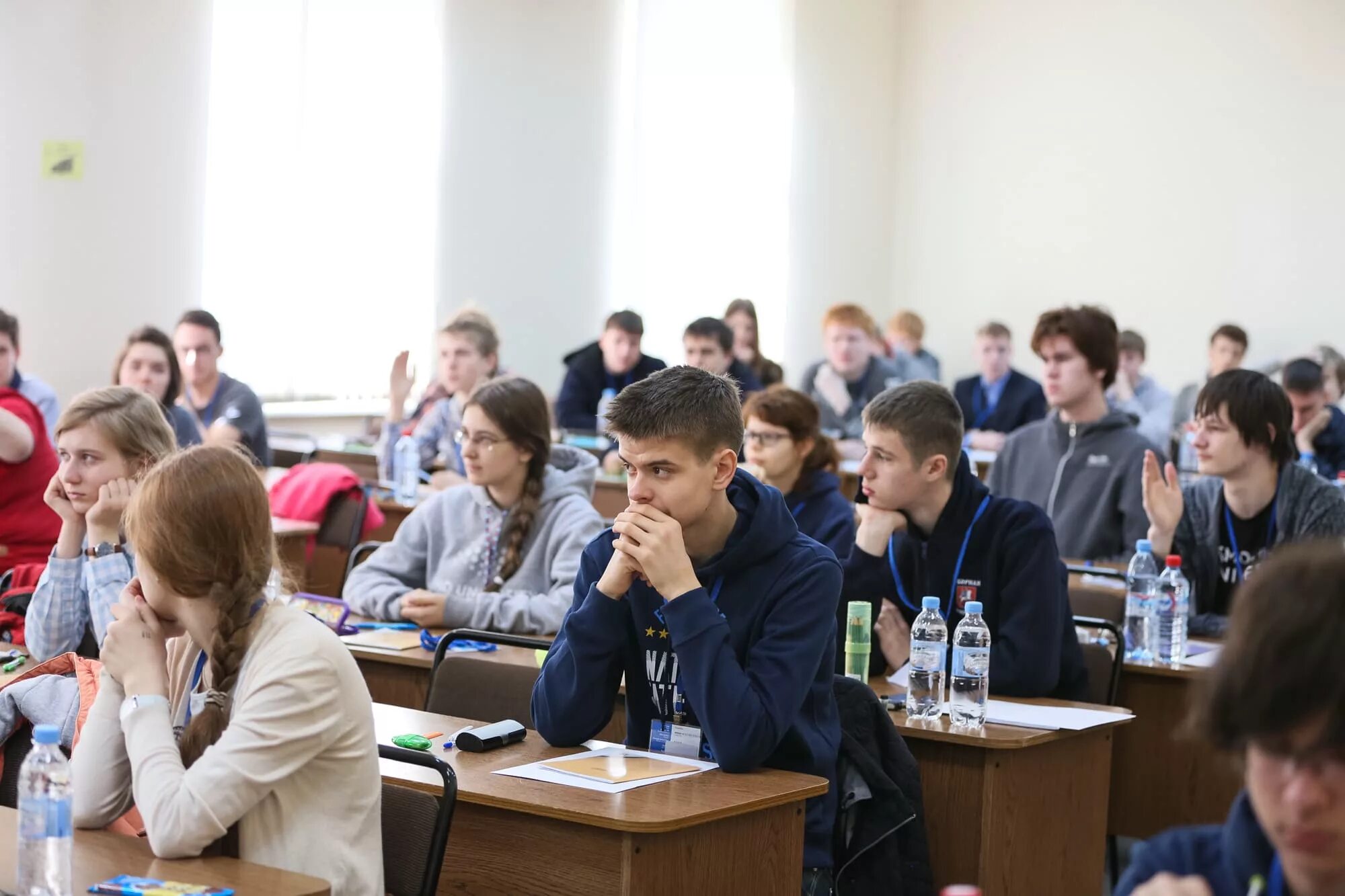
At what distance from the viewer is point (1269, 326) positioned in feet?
35.1

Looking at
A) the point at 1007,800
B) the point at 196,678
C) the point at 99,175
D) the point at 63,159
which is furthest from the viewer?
the point at 99,175

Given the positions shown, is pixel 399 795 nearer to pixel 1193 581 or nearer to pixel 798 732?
pixel 798 732

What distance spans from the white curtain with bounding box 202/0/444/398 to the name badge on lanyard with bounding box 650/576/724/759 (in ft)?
19.9

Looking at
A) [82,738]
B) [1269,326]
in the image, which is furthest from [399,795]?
[1269,326]

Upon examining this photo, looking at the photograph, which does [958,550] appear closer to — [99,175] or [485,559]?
[485,559]

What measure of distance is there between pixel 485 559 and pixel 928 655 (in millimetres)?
1418

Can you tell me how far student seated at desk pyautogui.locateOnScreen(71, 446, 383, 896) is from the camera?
2.00 m

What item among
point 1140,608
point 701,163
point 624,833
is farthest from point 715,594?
point 701,163

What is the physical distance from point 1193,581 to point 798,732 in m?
2.19

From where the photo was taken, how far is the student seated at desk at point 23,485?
4008 mm

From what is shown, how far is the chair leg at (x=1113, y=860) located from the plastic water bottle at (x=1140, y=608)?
49 cm

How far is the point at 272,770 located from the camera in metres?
2.01

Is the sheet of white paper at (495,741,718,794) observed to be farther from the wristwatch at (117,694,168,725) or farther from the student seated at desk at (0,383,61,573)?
the student seated at desk at (0,383,61,573)

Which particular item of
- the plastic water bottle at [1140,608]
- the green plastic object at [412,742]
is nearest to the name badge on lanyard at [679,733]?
the green plastic object at [412,742]
